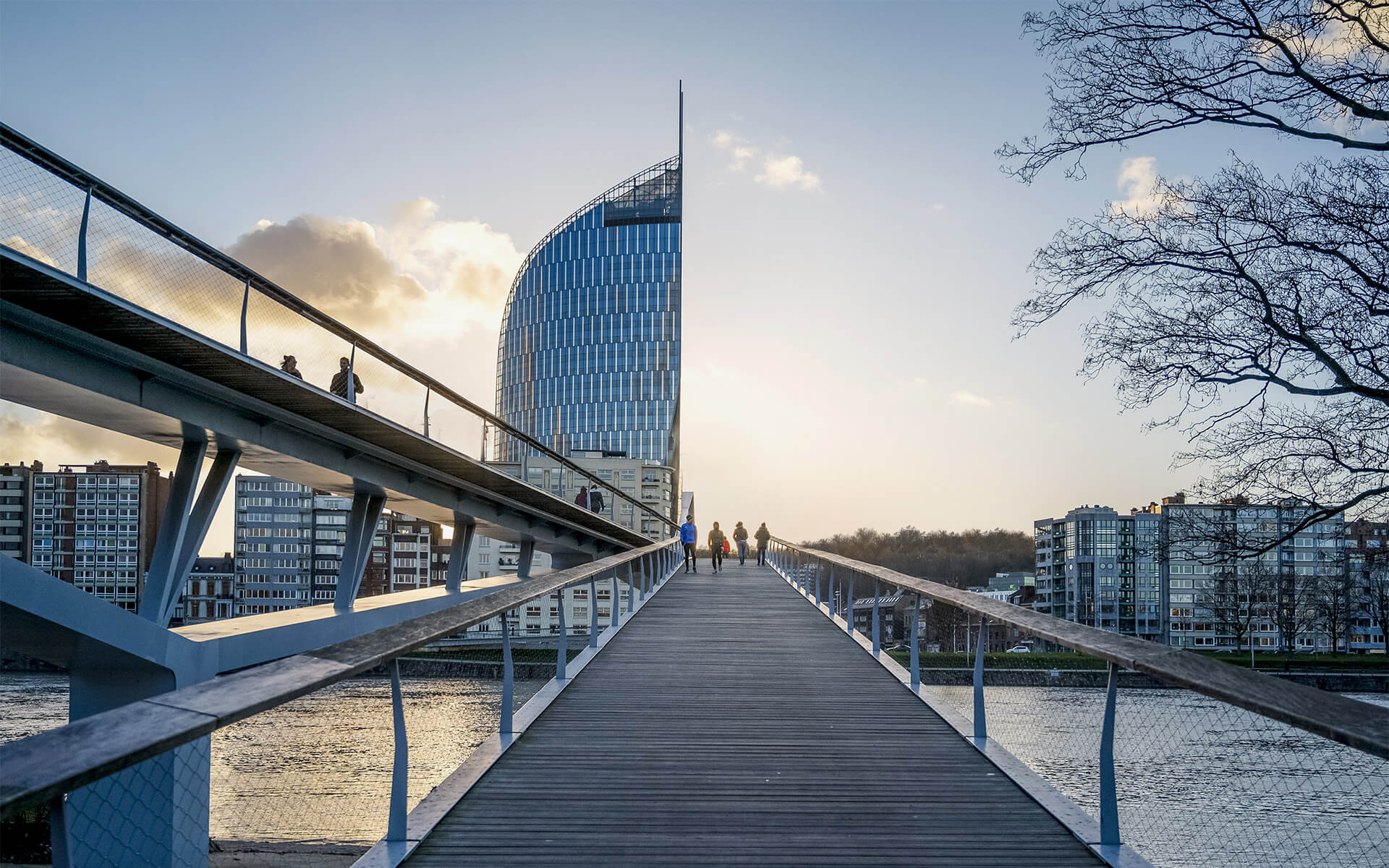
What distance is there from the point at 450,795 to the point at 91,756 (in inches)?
116

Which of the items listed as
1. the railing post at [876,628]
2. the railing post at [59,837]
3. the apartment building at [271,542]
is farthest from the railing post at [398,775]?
the apartment building at [271,542]

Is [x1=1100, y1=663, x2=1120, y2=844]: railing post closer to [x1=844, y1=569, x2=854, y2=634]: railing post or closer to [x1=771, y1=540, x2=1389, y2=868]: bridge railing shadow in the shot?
[x1=771, y1=540, x2=1389, y2=868]: bridge railing shadow

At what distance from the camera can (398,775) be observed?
4.35 m

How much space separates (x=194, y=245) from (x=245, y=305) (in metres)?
0.98

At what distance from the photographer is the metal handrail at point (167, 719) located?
2041 millimetres

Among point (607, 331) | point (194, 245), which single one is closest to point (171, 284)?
point (194, 245)

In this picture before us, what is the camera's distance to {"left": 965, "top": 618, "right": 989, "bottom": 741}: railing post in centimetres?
600

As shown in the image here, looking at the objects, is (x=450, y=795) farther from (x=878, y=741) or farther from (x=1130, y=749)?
(x=1130, y=749)

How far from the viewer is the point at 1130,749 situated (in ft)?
15.7

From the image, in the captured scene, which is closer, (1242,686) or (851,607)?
(1242,686)

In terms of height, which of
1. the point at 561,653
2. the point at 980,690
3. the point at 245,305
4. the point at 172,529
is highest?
the point at 245,305

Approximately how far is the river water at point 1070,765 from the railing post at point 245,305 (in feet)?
13.0

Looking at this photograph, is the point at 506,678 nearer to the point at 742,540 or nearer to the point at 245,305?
the point at 245,305

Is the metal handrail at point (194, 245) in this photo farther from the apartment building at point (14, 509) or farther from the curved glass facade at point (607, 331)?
the curved glass facade at point (607, 331)
